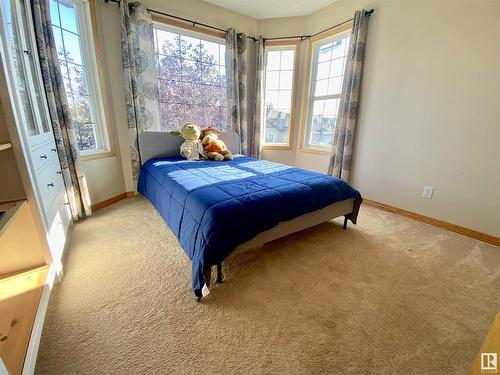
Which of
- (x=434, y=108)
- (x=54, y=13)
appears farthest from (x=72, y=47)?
(x=434, y=108)

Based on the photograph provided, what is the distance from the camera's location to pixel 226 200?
1.49m

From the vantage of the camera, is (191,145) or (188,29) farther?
(188,29)

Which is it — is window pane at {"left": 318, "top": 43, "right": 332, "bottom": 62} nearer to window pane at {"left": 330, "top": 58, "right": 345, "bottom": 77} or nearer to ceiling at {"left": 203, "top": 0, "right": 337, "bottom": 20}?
window pane at {"left": 330, "top": 58, "right": 345, "bottom": 77}

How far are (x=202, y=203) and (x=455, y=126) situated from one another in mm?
2532

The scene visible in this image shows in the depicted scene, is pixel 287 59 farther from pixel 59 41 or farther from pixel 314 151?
pixel 59 41

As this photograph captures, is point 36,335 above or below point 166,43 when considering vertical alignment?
below

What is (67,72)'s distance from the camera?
2.34m

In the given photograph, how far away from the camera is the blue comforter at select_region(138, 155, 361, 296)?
1.36m

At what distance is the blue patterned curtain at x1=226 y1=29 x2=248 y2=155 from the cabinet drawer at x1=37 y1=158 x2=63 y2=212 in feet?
7.67

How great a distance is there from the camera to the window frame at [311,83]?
3171mm

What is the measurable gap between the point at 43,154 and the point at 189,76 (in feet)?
7.28

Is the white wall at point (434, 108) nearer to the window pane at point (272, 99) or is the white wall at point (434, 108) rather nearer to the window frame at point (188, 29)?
the window pane at point (272, 99)

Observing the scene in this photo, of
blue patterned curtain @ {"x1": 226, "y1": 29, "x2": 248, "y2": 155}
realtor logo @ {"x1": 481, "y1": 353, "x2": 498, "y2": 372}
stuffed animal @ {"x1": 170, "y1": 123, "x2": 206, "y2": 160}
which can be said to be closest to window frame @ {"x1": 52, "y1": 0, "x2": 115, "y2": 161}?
stuffed animal @ {"x1": 170, "y1": 123, "x2": 206, "y2": 160}

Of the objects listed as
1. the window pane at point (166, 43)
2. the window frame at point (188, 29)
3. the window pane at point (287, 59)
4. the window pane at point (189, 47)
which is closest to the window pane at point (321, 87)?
the window pane at point (287, 59)
